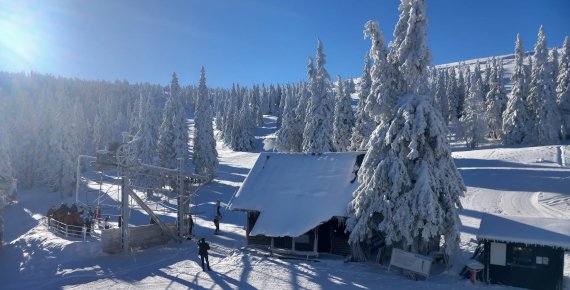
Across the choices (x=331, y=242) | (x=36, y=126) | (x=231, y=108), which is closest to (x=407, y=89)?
Result: (x=331, y=242)

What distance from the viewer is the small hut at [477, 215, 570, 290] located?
A: 1619 centimetres

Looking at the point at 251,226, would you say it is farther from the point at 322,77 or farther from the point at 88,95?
the point at 88,95

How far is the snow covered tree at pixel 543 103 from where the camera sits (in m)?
57.1

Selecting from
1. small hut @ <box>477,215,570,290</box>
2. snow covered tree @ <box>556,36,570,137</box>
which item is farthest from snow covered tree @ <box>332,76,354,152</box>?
snow covered tree @ <box>556,36,570,137</box>

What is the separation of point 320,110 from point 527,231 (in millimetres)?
24973

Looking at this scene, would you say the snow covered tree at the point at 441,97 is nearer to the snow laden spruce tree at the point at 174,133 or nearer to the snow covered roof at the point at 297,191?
the snow laden spruce tree at the point at 174,133

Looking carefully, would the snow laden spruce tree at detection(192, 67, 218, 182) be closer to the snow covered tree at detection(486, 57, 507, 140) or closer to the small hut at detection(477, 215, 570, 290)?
the small hut at detection(477, 215, 570, 290)

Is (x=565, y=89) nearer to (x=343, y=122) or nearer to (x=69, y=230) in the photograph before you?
(x=343, y=122)

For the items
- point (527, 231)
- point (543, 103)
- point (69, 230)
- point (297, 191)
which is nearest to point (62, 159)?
point (69, 230)

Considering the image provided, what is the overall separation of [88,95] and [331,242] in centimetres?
19199

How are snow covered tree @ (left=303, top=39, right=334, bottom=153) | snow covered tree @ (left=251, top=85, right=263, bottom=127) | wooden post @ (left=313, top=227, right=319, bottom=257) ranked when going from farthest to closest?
snow covered tree @ (left=251, top=85, right=263, bottom=127) < snow covered tree @ (left=303, top=39, right=334, bottom=153) < wooden post @ (left=313, top=227, right=319, bottom=257)

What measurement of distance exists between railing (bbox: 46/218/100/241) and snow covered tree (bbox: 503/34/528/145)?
57.6 meters

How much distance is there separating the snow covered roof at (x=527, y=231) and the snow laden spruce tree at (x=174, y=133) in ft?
126

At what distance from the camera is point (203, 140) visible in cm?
5312
